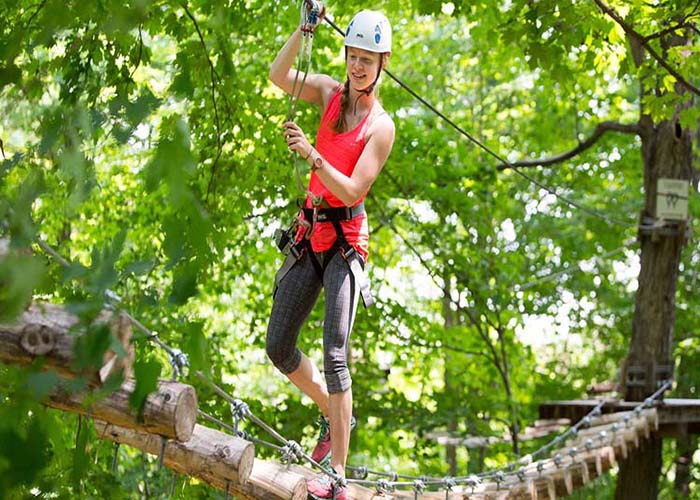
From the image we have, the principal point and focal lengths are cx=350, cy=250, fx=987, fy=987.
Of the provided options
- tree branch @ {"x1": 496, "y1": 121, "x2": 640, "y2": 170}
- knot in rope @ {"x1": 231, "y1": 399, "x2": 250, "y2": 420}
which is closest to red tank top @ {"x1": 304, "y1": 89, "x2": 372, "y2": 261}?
knot in rope @ {"x1": 231, "y1": 399, "x2": 250, "y2": 420}

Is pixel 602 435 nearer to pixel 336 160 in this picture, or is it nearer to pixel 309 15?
pixel 336 160

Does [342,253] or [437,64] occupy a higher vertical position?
[437,64]

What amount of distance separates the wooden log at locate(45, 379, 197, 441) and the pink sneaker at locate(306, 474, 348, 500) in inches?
31.9

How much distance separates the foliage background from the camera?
105 centimetres

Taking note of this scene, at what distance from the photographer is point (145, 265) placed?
98cm

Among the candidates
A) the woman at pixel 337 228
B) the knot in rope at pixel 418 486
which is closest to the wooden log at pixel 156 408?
the woman at pixel 337 228

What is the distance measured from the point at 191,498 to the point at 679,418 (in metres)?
2.91

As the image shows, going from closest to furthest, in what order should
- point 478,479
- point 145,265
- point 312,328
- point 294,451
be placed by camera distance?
point 145,265 → point 294,451 → point 478,479 → point 312,328

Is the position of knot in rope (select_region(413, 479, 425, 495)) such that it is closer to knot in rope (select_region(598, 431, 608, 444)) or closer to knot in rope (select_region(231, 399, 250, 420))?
knot in rope (select_region(231, 399, 250, 420))

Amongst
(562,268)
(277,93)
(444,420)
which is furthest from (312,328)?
(562,268)

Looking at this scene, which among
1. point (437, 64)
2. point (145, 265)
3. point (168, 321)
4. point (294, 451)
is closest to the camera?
point (145, 265)

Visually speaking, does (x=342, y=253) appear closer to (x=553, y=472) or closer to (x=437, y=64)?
(x=553, y=472)

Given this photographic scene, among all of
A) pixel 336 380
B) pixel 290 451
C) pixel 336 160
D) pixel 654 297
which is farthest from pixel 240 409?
pixel 654 297

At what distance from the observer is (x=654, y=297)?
5.42 m
